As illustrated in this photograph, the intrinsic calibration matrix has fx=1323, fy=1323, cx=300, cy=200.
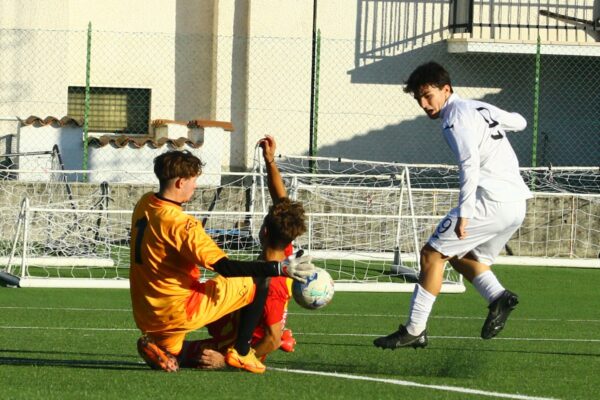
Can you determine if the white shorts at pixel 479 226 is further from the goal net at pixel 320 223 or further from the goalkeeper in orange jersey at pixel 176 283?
the goal net at pixel 320 223

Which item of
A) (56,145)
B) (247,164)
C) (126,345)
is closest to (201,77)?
(247,164)

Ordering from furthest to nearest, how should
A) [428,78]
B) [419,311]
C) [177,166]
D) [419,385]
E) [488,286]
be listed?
[488,286] < [428,78] < [419,311] < [177,166] < [419,385]

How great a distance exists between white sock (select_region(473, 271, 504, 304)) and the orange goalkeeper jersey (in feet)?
6.70

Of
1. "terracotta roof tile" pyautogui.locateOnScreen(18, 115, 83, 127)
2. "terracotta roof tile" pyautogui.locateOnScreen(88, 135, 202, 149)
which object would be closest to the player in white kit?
"terracotta roof tile" pyautogui.locateOnScreen(18, 115, 83, 127)

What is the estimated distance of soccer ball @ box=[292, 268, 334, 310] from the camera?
7859mm

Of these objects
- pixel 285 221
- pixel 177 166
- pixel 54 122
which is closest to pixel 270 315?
pixel 285 221

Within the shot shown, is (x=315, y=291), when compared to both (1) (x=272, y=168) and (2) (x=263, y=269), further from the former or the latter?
(1) (x=272, y=168)

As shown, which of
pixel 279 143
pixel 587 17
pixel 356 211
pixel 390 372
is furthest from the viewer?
pixel 587 17

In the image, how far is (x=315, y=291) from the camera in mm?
7855

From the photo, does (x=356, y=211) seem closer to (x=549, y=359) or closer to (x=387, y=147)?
(x=387, y=147)

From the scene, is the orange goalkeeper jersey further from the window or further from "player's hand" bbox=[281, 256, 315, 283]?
the window

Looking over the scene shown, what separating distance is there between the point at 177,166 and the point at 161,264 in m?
0.58

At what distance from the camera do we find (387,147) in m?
23.9

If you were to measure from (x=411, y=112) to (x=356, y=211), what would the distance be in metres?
6.20
